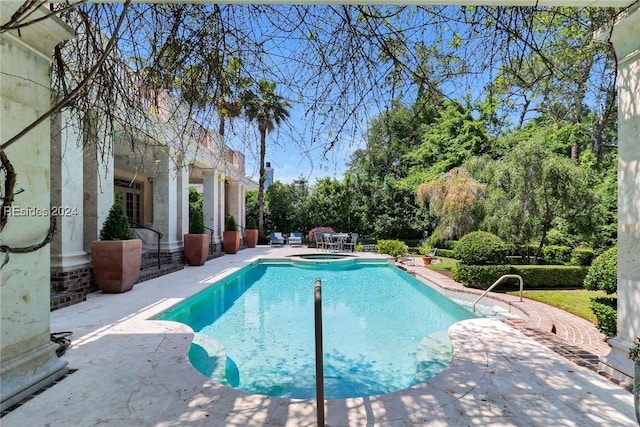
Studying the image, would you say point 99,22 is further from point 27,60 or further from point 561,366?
point 561,366

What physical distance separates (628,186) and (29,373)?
5.38 metres

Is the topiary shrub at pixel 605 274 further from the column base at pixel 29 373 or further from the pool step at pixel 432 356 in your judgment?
the column base at pixel 29 373

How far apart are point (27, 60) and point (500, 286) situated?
9763 mm

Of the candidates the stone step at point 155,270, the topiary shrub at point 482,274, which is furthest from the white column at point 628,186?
the stone step at point 155,270

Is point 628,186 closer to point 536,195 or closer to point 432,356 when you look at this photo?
point 432,356

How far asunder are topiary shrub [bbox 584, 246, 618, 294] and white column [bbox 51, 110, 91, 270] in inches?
343

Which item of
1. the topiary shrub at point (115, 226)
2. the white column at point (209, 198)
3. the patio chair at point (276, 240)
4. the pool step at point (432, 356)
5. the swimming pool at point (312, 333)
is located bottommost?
the swimming pool at point (312, 333)

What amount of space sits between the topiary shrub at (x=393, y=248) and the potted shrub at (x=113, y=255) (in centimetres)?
1085

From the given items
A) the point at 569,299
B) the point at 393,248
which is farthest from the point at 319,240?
the point at 569,299

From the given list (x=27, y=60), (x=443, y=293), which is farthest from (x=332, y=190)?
(x=27, y=60)

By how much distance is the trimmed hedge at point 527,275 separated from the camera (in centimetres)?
844

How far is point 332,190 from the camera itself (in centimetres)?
2325

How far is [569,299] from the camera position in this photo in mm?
7473

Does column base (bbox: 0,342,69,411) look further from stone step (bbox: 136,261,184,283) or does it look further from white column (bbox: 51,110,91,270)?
stone step (bbox: 136,261,184,283)
